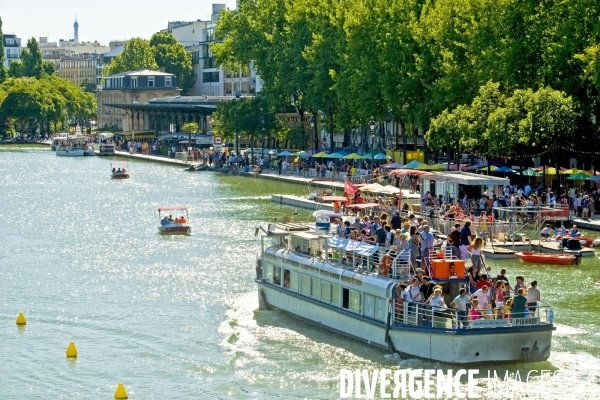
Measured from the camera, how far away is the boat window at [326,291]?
136 ft

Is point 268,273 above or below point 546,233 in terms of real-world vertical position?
above

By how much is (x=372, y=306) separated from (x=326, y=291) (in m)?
3.08

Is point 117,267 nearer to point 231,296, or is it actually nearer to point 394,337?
point 231,296

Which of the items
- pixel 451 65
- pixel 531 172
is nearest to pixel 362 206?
pixel 531 172

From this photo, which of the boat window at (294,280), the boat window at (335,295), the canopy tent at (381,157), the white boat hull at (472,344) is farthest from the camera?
the canopy tent at (381,157)

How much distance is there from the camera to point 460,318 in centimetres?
3625

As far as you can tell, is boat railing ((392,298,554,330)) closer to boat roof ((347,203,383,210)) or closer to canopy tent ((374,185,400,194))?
boat roof ((347,203,383,210))

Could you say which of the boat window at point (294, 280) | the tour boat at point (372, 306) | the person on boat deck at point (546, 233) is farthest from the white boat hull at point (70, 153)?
the boat window at point (294, 280)

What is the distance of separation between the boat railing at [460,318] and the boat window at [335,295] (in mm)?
3827

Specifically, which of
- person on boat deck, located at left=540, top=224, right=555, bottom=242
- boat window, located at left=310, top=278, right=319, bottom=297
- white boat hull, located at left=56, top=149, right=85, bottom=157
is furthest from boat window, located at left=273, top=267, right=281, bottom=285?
white boat hull, located at left=56, top=149, right=85, bottom=157

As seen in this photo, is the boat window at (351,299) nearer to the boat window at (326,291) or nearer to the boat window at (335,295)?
the boat window at (335,295)

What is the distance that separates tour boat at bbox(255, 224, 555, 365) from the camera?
1422 inches

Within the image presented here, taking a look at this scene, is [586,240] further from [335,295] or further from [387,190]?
[335,295]

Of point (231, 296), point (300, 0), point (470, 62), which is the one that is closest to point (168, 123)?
point (300, 0)
